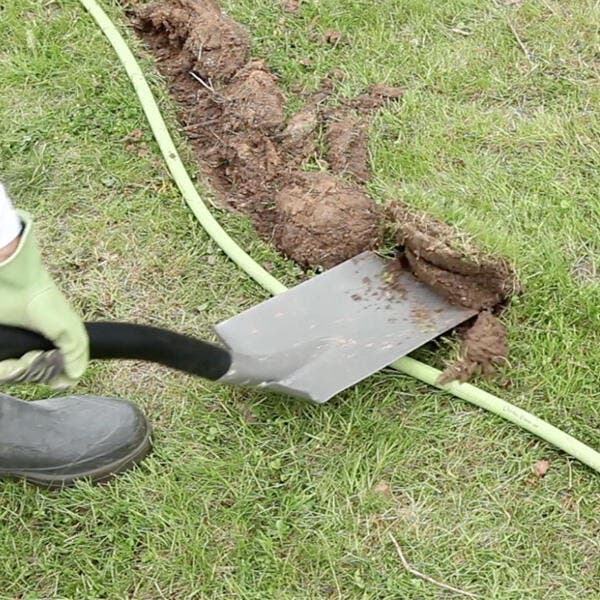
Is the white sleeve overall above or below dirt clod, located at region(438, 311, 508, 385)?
above

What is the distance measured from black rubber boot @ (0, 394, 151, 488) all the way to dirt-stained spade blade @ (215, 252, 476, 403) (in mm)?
365

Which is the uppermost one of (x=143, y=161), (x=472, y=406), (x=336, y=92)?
(x=336, y=92)

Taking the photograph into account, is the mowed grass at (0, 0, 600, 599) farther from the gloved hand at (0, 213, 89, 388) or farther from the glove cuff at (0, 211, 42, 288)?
the glove cuff at (0, 211, 42, 288)

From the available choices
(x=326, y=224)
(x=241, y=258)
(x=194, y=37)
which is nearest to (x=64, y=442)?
(x=241, y=258)

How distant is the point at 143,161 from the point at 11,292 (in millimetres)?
1328

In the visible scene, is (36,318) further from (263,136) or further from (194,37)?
(194,37)

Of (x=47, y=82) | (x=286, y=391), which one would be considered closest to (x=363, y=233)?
(x=286, y=391)

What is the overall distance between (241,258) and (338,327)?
0.43m

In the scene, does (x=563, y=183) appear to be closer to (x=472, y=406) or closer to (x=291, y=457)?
(x=472, y=406)

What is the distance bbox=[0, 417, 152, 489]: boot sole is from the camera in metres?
2.24

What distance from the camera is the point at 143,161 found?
292cm

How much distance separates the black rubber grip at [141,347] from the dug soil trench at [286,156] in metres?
0.60

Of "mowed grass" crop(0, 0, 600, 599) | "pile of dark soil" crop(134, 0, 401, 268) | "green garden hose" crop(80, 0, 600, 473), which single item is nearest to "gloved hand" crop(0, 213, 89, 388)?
"mowed grass" crop(0, 0, 600, 599)

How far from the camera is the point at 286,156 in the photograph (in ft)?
9.36
